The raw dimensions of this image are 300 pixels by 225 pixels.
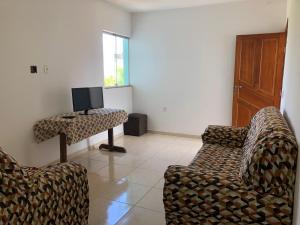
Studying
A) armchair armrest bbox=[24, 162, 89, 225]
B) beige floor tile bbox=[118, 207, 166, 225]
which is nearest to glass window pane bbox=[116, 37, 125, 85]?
beige floor tile bbox=[118, 207, 166, 225]

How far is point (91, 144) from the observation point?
4391 millimetres

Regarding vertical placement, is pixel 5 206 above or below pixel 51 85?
below

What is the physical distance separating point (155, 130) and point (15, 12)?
3541 millimetres

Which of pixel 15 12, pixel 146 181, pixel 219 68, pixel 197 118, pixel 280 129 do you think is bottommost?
pixel 146 181

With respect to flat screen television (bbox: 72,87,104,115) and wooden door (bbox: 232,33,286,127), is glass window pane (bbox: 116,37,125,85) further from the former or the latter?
wooden door (bbox: 232,33,286,127)

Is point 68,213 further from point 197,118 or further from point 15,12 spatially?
point 197,118

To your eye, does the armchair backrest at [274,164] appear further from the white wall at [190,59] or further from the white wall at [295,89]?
the white wall at [190,59]

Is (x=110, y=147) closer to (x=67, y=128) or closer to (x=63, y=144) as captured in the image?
(x=63, y=144)

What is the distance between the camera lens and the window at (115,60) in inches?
189

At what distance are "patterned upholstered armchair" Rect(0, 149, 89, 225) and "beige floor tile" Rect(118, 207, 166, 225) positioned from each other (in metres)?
0.46

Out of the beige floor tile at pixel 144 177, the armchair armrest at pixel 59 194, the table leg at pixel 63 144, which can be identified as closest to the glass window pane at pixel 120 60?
the table leg at pixel 63 144

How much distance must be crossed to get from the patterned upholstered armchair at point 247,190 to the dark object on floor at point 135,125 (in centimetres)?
347

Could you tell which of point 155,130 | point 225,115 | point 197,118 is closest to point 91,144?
point 155,130

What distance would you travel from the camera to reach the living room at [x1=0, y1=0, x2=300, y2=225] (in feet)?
8.70
